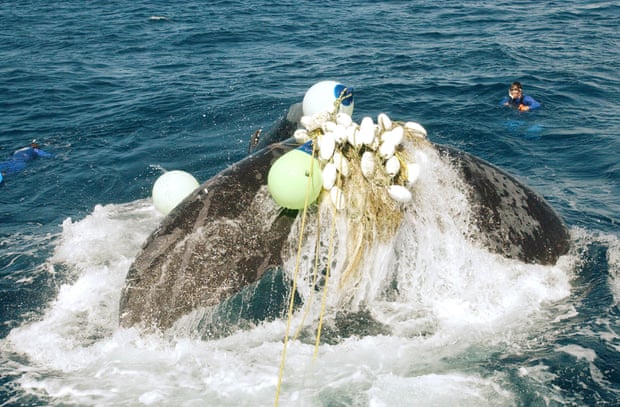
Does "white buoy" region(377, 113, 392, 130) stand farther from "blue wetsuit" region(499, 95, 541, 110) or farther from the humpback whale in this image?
"blue wetsuit" region(499, 95, 541, 110)

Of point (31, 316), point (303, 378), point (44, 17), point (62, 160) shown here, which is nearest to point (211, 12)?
point (44, 17)

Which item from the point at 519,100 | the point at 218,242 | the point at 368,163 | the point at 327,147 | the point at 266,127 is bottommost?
the point at 218,242

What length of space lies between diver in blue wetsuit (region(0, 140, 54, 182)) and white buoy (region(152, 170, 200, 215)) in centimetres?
477

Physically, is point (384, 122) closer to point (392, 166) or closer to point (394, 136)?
point (394, 136)

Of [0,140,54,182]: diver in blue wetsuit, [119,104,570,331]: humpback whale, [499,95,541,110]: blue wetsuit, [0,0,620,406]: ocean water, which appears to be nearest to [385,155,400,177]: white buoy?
[119,104,570,331]: humpback whale

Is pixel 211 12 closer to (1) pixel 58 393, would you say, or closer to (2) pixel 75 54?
(2) pixel 75 54

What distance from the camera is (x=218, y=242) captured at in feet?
20.3

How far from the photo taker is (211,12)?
985 inches

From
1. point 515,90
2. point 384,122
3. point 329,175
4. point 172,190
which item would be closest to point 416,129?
point 384,122

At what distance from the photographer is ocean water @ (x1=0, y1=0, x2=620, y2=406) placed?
5.91 metres

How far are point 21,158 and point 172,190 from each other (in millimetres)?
5552

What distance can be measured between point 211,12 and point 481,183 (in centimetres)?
2066

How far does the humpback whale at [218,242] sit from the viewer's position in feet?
20.1

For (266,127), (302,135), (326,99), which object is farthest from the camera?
(266,127)
